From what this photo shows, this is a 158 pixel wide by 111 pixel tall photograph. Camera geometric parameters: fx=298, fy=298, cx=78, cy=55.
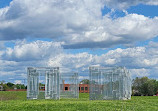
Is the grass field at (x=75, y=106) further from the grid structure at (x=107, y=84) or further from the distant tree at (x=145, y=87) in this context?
the distant tree at (x=145, y=87)

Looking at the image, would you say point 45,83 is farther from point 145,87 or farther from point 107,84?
point 145,87

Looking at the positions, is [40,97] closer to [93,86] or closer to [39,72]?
[39,72]

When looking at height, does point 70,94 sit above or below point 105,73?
below

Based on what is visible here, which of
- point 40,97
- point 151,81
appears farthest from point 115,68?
point 151,81

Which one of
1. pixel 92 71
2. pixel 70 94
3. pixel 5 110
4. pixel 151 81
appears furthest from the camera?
pixel 151 81

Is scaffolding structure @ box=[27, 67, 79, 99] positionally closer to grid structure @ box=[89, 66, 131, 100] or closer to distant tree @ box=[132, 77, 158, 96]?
grid structure @ box=[89, 66, 131, 100]

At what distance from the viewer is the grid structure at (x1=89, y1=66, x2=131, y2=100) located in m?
31.5

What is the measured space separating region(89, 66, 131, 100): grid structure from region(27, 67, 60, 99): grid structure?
4.33 m

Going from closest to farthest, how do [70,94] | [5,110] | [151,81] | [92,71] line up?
[5,110], [92,71], [70,94], [151,81]

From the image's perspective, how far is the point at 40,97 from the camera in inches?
1313

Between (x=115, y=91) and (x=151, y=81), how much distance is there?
26.0 m

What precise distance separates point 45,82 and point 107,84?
7069 millimetres

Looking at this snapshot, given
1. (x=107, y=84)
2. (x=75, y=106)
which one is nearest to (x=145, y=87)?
(x=107, y=84)

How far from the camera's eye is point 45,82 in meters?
33.7
